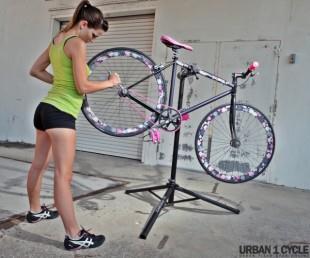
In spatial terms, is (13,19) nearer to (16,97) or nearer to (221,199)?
(16,97)

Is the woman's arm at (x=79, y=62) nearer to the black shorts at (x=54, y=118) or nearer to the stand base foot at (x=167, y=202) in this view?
the black shorts at (x=54, y=118)

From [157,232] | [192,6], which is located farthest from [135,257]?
[192,6]

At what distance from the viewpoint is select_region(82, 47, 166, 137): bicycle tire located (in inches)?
99.9

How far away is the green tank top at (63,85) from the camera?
73.4 inches

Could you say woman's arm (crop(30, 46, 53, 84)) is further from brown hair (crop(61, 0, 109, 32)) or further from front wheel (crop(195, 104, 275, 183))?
front wheel (crop(195, 104, 275, 183))

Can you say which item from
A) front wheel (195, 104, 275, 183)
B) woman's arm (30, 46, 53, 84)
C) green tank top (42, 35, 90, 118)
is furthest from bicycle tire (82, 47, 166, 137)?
front wheel (195, 104, 275, 183)

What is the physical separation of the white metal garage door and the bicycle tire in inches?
18.5

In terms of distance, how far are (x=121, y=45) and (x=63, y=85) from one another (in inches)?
149

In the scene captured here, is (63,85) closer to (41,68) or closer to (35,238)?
(41,68)

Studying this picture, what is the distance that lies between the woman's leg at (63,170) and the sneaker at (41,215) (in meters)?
0.51

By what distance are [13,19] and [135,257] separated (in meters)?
6.05

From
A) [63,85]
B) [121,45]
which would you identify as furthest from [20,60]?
[63,85]

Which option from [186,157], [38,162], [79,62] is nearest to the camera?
[79,62]

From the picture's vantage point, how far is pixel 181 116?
2557mm
